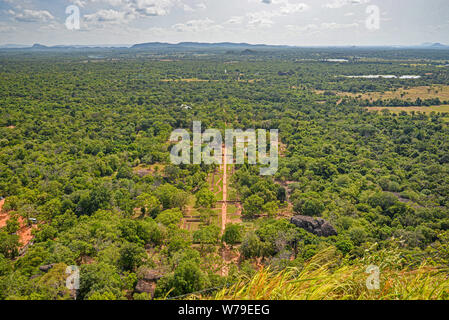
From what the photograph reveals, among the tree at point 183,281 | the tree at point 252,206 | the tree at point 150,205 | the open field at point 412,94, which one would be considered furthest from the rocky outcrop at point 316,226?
the open field at point 412,94

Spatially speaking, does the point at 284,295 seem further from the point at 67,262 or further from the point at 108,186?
the point at 108,186

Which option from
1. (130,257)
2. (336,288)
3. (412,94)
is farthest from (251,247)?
(412,94)

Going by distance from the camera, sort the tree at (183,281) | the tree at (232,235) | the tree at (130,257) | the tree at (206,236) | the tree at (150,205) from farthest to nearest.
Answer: the tree at (150,205) < the tree at (232,235) < the tree at (206,236) < the tree at (130,257) < the tree at (183,281)

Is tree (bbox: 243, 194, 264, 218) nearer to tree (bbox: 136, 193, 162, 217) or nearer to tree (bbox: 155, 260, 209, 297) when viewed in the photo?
tree (bbox: 136, 193, 162, 217)

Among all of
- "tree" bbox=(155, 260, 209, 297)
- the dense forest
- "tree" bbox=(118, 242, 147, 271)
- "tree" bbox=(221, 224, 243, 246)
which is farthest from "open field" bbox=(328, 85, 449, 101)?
"tree" bbox=(118, 242, 147, 271)

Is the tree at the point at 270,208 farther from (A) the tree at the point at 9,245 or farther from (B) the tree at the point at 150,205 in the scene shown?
(A) the tree at the point at 9,245

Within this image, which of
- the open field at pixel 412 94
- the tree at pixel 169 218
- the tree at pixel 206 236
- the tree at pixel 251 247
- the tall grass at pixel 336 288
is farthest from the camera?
the open field at pixel 412 94
